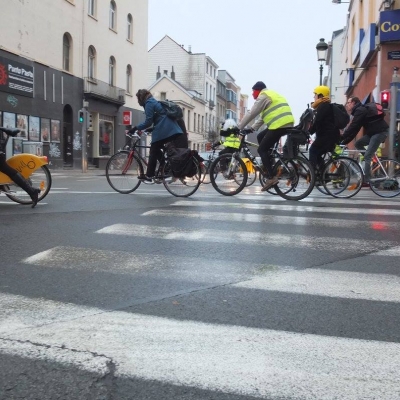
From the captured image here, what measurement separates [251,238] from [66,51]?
90.9ft

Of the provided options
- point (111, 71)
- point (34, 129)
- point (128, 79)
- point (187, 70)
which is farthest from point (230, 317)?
point (187, 70)

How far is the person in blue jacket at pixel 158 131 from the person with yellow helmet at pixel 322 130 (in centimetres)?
222

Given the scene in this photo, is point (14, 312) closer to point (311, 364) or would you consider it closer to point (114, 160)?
point (311, 364)

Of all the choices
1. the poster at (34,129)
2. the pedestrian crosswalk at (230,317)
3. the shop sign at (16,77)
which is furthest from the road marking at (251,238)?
the poster at (34,129)

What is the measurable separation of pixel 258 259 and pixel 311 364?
206 centimetres

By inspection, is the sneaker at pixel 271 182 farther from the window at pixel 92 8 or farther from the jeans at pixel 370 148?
the window at pixel 92 8

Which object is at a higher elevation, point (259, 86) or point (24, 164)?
point (259, 86)

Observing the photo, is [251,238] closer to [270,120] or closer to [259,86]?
[270,120]

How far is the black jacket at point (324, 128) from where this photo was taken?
29.7ft

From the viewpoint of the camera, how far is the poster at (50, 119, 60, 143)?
2837 centimetres

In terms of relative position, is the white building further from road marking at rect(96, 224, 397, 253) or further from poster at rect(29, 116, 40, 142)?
road marking at rect(96, 224, 397, 253)

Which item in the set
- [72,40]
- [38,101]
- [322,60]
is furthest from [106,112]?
[322,60]

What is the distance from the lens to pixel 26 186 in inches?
288

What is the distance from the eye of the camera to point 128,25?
129 ft
